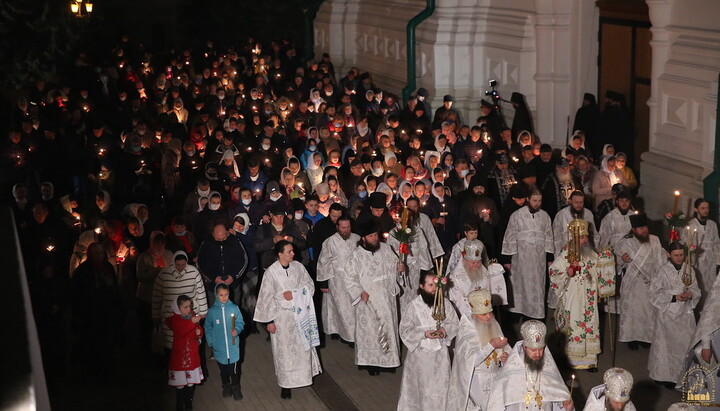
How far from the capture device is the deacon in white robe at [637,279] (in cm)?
1073

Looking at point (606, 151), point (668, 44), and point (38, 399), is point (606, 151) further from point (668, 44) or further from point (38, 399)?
point (38, 399)

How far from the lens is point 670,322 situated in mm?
9867

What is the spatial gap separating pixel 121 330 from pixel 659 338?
215 inches

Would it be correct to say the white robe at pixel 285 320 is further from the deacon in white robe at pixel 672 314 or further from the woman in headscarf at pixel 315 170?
the woman in headscarf at pixel 315 170

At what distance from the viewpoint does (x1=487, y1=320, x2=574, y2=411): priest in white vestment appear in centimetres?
704

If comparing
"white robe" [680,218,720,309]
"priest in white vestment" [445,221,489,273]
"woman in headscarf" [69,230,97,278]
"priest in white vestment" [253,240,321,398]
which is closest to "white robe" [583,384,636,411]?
"priest in white vestment" [445,221,489,273]

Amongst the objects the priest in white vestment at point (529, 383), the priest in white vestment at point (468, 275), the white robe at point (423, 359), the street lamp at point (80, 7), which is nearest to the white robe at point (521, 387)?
the priest in white vestment at point (529, 383)

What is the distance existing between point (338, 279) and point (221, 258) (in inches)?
50.7

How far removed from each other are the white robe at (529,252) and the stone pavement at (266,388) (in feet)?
3.16

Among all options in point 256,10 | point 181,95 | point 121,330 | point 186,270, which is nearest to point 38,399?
point 186,270

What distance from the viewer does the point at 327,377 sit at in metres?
10.6

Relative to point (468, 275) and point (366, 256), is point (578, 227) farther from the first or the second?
point (366, 256)

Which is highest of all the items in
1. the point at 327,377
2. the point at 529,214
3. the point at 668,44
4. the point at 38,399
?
the point at 38,399

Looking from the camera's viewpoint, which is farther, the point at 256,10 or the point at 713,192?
the point at 256,10
